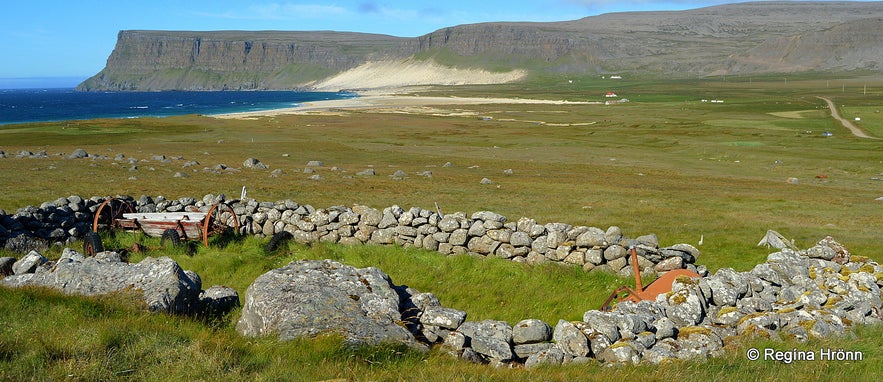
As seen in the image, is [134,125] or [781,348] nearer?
[781,348]

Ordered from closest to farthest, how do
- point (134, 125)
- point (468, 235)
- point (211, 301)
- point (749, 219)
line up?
point (211, 301)
point (468, 235)
point (749, 219)
point (134, 125)

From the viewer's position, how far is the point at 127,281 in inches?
433

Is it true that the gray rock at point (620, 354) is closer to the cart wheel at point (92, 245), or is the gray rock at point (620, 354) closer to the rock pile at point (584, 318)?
the rock pile at point (584, 318)

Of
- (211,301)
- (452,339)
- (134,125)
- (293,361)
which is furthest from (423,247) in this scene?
(134,125)

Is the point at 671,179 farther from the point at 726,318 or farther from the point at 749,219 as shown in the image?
the point at 726,318

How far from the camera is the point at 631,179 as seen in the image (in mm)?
42125

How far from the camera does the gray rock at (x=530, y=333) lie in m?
10.1

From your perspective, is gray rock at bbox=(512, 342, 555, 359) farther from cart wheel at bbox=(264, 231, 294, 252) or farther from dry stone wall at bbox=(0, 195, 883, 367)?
cart wheel at bbox=(264, 231, 294, 252)

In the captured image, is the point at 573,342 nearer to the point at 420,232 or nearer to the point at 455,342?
the point at 455,342

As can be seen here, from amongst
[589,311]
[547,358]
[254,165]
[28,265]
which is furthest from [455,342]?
[254,165]

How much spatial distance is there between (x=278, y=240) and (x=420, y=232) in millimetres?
4202

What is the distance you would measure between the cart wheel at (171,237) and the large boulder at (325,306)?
7.96 meters

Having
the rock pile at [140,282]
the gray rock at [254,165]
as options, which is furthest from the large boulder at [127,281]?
the gray rock at [254,165]

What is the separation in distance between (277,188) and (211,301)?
→ 2077cm
